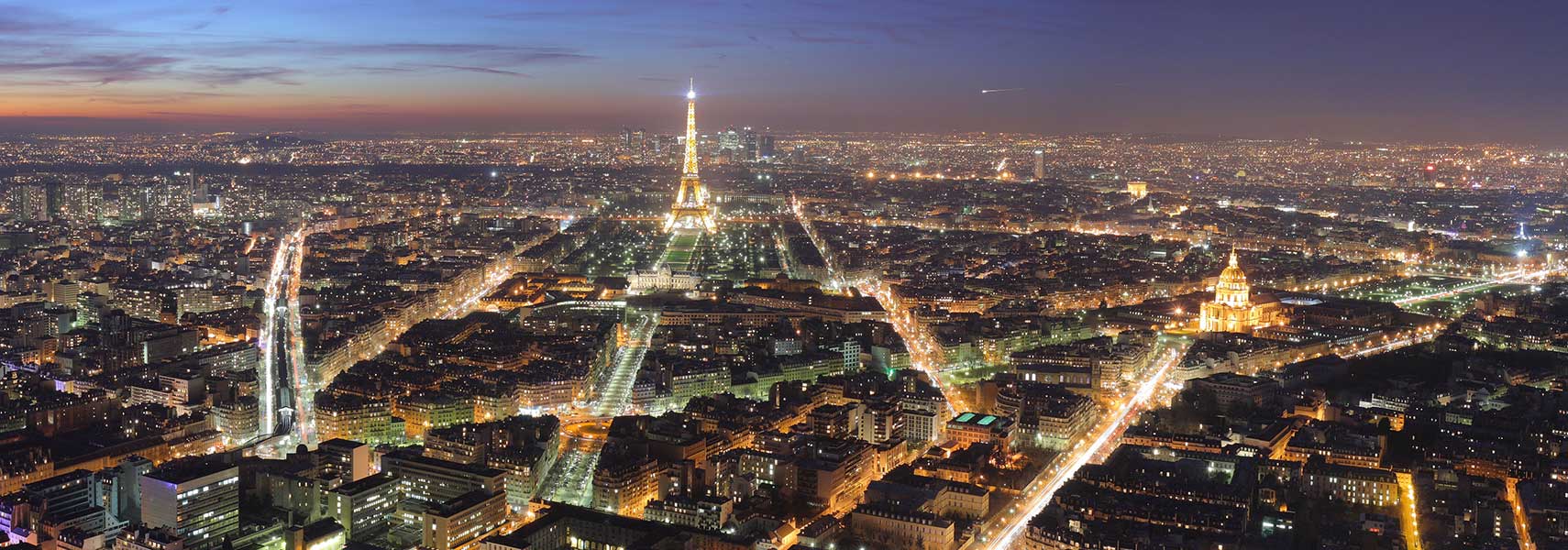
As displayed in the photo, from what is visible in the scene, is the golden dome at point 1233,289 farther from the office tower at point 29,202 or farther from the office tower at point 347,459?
the office tower at point 29,202

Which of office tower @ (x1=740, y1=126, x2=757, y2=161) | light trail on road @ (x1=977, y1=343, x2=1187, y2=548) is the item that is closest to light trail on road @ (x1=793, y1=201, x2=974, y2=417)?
light trail on road @ (x1=977, y1=343, x2=1187, y2=548)

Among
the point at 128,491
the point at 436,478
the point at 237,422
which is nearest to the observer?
the point at 128,491

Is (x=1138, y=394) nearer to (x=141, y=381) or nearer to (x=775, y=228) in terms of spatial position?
(x=141, y=381)

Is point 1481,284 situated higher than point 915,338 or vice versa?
point 1481,284

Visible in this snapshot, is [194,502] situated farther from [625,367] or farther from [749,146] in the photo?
[749,146]

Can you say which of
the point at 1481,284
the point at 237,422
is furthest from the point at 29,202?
the point at 1481,284

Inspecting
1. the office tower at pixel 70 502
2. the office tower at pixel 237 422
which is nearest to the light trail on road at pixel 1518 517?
the office tower at pixel 70 502

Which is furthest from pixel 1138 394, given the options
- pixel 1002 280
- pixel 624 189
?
→ pixel 624 189
